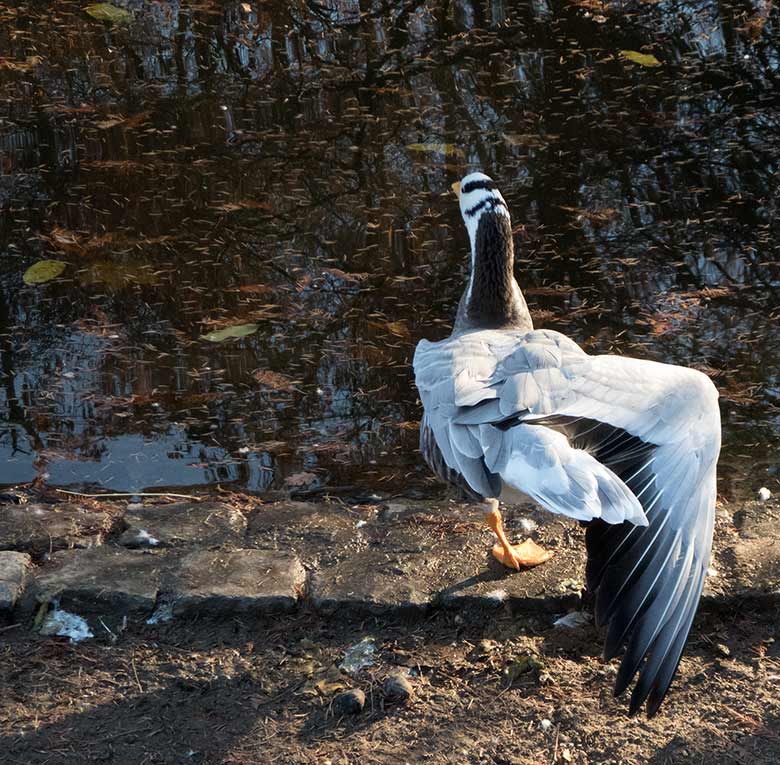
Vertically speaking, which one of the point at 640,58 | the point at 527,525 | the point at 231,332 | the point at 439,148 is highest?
the point at 640,58

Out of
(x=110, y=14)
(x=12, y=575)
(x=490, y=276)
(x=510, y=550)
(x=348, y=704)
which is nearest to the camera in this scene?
(x=348, y=704)

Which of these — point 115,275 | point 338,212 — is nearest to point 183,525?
point 115,275

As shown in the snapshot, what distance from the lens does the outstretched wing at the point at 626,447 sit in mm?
2652

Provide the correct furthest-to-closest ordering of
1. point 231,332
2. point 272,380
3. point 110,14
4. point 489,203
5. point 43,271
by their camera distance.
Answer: point 110,14
point 43,271
point 231,332
point 272,380
point 489,203

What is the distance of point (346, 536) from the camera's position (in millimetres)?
3719

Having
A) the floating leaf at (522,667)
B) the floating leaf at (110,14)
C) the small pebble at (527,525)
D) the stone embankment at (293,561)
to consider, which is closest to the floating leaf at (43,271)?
the stone embankment at (293,561)

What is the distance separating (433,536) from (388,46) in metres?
5.79

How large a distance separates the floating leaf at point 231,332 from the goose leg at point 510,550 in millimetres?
2088

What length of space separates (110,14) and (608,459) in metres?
7.45

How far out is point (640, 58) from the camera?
27.5ft

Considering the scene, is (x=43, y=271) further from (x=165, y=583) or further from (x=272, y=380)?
(x=165, y=583)

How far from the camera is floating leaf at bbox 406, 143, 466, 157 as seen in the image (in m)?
7.04

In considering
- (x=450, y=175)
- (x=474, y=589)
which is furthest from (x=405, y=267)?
(x=474, y=589)

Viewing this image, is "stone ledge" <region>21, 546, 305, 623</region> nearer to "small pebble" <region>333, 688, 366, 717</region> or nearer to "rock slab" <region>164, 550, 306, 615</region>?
"rock slab" <region>164, 550, 306, 615</region>
